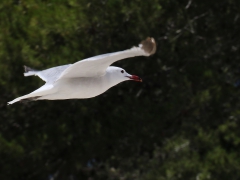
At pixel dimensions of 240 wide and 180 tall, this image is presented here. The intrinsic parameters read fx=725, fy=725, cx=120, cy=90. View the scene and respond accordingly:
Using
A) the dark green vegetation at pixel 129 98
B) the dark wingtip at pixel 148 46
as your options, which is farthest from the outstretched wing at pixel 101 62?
the dark green vegetation at pixel 129 98

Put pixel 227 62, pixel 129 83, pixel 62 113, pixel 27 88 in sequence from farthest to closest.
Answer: pixel 227 62 < pixel 129 83 < pixel 62 113 < pixel 27 88

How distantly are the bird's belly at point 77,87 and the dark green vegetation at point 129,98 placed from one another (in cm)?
205

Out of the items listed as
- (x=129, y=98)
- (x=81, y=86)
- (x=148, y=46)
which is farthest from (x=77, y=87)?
(x=129, y=98)

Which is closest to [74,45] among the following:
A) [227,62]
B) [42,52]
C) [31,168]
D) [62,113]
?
[42,52]

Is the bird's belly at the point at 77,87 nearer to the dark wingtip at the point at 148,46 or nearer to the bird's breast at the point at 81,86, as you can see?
the bird's breast at the point at 81,86

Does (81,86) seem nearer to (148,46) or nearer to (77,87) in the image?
(77,87)

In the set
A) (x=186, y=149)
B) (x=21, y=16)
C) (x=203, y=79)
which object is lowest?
(x=186, y=149)

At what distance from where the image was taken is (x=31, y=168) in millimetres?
7164

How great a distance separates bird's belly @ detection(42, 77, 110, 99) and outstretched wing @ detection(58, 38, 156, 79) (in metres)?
0.04

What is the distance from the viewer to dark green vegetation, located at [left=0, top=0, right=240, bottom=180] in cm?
673

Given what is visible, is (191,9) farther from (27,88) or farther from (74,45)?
(27,88)

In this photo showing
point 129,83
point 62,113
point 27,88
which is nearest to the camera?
point 27,88

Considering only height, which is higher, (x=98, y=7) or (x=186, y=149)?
(x=98, y=7)

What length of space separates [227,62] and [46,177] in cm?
248
